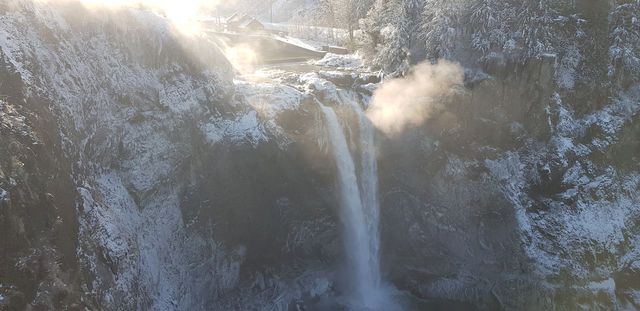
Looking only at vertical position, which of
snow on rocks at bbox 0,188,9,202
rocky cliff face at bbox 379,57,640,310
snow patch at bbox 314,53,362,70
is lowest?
rocky cliff face at bbox 379,57,640,310

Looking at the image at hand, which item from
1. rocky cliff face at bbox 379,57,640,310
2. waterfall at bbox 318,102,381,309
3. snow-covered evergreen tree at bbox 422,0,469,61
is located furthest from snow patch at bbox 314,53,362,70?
rocky cliff face at bbox 379,57,640,310

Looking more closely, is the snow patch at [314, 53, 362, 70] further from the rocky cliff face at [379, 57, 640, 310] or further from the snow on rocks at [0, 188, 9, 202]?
the snow on rocks at [0, 188, 9, 202]

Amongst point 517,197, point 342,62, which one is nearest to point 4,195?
point 517,197

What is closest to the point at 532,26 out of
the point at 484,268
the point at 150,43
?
the point at 484,268

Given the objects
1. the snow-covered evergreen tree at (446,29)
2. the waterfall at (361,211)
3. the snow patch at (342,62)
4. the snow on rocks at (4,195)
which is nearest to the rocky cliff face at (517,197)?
the waterfall at (361,211)

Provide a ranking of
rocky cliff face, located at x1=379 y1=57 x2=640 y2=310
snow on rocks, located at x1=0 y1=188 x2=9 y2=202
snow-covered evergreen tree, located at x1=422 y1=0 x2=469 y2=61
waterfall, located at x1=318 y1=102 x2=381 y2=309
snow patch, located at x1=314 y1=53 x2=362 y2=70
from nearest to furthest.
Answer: snow on rocks, located at x1=0 y1=188 x2=9 y2=202
rocky cliff face, located at x1=379 y1=57 x2=640 y2=310
waterfall, located at x1=318 y1=102 x2=381 y2=309
snow-covered evergreen tree, located at x1=422 y1=0 x2=469 y2=61
snow patch, located at x1=314 y1=53 x2=362 y2=70

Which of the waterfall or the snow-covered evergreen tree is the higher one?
the snow-covered evergreen tree

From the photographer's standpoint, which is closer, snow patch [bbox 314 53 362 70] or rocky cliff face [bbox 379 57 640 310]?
rocky cliff face [bbox 379 57 640 310]

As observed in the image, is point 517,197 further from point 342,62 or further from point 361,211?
point 342,62

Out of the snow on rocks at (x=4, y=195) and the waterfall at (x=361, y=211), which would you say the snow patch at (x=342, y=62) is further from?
the snow on rocks at (x=4, y=195)

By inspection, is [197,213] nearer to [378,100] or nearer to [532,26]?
[378,100]
